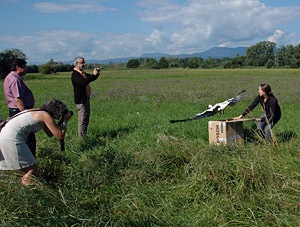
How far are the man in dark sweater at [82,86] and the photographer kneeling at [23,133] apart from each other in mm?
2607

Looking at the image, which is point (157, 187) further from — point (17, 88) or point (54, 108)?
point (17, 88)

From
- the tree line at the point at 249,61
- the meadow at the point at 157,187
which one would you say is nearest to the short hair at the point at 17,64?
the meadow at the point at 157,187

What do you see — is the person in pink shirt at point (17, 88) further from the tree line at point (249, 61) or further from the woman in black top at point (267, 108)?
the tree line at point (249, 61)

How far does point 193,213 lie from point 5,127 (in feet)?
8.64

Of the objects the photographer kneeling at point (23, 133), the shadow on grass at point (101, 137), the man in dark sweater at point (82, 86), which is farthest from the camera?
the man in dark sweater at point (82, 86)

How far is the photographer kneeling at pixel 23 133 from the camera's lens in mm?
4656

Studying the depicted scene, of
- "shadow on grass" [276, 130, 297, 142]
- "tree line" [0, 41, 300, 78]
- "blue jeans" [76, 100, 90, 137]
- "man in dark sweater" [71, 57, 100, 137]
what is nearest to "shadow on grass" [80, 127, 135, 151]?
"blue jeans" [76, 100, 90, 137]

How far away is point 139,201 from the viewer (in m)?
4.68

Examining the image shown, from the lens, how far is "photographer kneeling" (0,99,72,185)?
183 inches

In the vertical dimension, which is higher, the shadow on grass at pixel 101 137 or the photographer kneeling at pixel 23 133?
the photographer kneeling at pixel 23 133

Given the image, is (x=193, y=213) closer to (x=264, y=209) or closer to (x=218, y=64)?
(x=264, y=209)

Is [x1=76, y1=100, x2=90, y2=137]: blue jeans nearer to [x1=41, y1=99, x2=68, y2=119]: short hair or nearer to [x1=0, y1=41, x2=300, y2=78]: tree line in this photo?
[x1=41, y1=99, x2=68, y2=119]: short hair

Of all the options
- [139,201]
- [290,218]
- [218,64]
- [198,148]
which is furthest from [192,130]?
[218,64]

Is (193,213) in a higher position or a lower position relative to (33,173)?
lower
